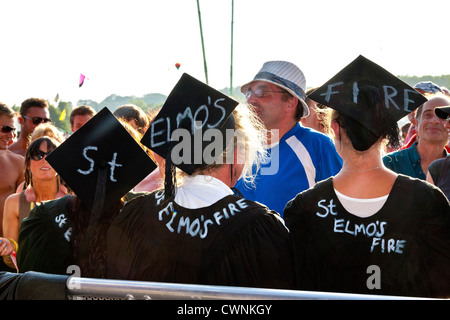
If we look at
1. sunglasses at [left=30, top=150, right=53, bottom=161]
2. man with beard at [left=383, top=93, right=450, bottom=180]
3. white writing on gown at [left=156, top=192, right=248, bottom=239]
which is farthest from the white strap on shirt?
sunglasses at [left=30, top=150, right=53, bottom=161]

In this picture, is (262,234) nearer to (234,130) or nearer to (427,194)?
(234,130)

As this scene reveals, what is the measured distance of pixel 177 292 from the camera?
1638 mm

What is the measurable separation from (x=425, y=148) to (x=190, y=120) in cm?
265

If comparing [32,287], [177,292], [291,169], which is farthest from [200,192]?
[291,169]

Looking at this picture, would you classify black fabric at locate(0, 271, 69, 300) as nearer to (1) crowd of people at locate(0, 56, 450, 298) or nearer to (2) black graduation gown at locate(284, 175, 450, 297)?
(1) crowd of people at locate(0, 56, 450, 298)

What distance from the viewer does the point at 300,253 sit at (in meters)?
2.21

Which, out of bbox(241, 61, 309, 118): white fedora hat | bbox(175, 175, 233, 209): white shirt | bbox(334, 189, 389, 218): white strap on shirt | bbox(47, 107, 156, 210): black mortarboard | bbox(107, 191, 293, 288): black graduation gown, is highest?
bbox(241, 61, 309, 118): white fedora hat

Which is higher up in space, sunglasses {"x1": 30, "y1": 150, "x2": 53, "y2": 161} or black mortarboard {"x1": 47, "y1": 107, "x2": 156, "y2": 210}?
sunglasses {"x1": 30, "y1": 150, "x2": 53, "y2": 161}

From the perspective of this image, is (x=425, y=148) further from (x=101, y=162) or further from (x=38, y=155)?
(x=38, y=155)

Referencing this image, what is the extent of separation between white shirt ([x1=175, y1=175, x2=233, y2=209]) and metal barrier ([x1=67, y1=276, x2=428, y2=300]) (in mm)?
576

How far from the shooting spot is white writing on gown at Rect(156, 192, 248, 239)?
2.14m

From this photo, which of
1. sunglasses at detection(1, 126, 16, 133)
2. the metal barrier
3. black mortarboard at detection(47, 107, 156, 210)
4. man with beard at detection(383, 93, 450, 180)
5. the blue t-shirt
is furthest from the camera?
sunglasses at detection(1, 126, 16, 133)

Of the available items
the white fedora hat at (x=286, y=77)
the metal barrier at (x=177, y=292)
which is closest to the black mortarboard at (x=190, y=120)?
the metal barrier at (x=177, y=292)
